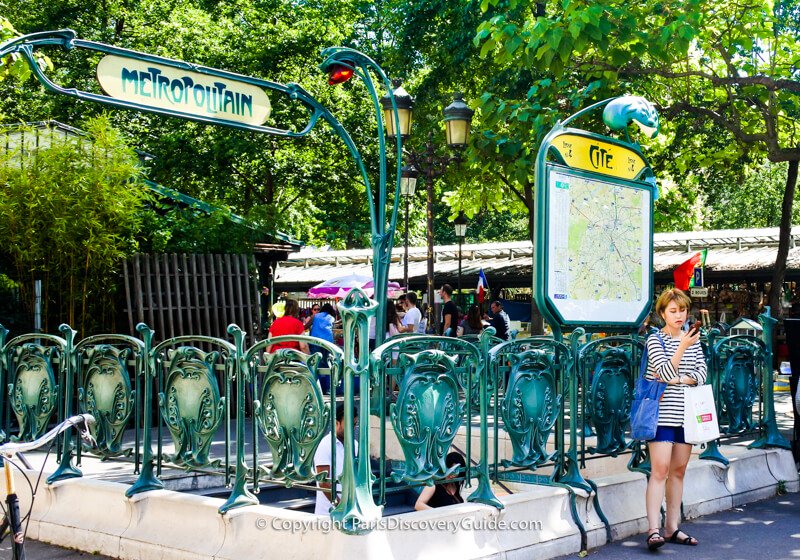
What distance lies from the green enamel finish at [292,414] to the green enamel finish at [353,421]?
29 centimetres

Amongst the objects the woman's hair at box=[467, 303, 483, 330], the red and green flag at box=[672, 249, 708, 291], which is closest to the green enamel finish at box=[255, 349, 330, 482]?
the woman's hair at box=[467, 303, 483, 330]

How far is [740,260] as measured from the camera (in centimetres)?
2414

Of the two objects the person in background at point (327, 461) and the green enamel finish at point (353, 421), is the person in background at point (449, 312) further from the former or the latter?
the green enamel finish at point (353, 421)

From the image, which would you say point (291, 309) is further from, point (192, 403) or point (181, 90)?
point (192, 403)

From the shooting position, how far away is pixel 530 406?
22.4 ft

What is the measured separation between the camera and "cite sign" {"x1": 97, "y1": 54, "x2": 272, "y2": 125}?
24.8ft

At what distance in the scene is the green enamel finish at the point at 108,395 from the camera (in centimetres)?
690

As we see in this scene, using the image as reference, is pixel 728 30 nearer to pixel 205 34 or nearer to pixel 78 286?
pixel 78 286

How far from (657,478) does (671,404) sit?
52cm

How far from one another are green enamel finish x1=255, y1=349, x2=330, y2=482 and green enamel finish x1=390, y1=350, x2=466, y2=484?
0.49m

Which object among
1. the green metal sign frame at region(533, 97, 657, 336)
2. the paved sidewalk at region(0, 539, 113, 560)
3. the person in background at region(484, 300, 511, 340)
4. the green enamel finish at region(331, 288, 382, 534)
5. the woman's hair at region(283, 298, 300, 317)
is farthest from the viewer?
the person in background at region(484, 300, 511, 340)

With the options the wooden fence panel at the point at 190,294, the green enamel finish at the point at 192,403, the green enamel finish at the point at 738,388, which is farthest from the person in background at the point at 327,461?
the wooden fence panel at the point at 190,294

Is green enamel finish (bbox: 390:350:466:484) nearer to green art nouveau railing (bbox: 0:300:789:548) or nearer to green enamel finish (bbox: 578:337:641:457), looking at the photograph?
green art nouveau railing (bbox: 0:300:789:548)

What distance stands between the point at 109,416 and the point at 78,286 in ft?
19.6
